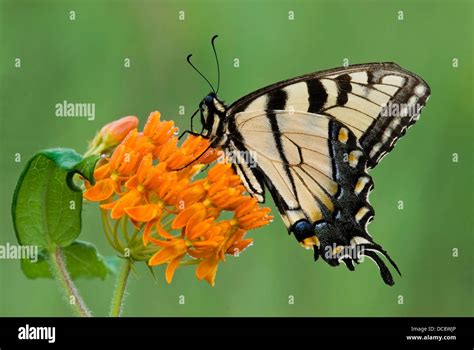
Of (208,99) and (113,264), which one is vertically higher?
(208,99)

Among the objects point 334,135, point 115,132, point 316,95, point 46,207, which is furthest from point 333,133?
point 46,207

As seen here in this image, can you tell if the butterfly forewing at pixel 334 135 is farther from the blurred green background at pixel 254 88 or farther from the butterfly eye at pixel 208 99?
the blurred green background at pixel 254 88

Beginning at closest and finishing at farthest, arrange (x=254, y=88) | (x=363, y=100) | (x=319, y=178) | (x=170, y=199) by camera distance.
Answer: (x=170, y=199) → (x=363, y=100) → (x=319, y=178) → (x=254, y=88)

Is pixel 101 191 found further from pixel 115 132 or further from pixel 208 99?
pixel 208 99

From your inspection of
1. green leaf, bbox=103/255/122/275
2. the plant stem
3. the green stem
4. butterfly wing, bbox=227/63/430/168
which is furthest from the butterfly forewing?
the plant stem

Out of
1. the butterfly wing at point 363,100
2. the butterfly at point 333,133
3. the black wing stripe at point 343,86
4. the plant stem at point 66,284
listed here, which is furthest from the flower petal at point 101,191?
the black wing stripe at point 343,86

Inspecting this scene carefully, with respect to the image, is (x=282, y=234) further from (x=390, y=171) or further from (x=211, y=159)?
(x=211, y=159)
